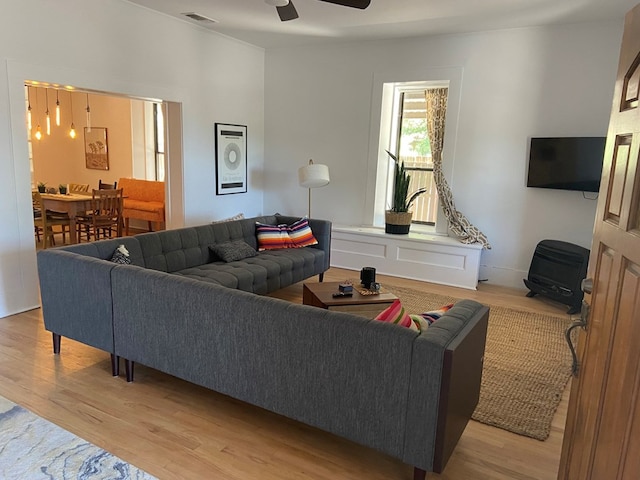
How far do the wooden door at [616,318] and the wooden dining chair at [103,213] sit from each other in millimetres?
6396

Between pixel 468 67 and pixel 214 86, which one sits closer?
pixel 468 67

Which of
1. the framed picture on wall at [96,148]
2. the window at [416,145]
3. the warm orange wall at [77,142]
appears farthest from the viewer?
the framed picture on wall at [96,148]

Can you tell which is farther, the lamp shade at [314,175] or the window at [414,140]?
the window at [414,140]

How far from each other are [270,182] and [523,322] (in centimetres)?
402

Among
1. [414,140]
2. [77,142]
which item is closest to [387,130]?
[414,140]

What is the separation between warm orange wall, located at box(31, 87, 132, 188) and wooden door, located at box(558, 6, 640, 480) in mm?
8153

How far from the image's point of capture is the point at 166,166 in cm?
561

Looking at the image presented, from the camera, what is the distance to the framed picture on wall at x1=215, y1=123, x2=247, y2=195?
599 cm

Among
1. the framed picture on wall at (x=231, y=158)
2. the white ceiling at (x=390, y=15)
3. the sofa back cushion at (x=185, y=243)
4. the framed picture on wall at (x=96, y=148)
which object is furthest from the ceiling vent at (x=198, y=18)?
the framed picture on wall at (x=96, y=148)

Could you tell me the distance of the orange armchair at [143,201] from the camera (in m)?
7.35

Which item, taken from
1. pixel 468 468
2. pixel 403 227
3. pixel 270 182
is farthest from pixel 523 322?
pixel 270 182

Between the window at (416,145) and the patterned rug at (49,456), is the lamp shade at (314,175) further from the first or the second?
the patterned rug at (49,456)

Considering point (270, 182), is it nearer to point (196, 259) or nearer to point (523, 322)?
point (196, 259)

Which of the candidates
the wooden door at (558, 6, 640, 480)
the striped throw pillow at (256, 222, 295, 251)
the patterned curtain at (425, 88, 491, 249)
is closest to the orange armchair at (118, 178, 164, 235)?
the striped throw pillow at (256, 222, 295, 251)
